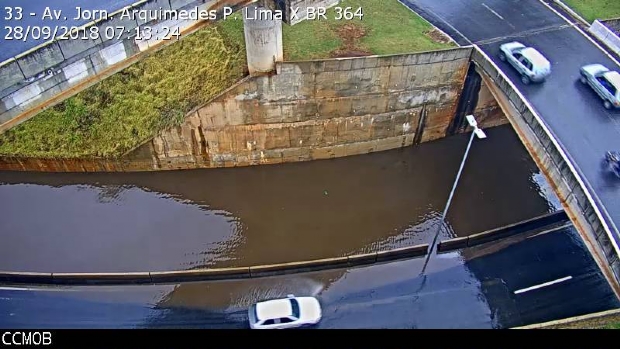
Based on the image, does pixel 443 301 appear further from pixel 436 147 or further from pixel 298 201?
pixel 436 147

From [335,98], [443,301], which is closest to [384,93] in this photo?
[335,98]

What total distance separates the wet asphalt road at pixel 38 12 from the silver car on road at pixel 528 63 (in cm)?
1835

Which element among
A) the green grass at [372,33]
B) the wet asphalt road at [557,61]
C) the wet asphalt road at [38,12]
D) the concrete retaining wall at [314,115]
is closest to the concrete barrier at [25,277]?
the concrete retaining wall at [314,115]

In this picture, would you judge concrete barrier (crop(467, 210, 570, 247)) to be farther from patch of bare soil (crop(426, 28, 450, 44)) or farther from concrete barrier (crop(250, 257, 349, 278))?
patch of bare soil (crop(426, 28, 450, 44))

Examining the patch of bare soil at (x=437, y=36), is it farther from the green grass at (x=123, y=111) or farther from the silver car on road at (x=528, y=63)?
the green grass at (x=123, y=111)

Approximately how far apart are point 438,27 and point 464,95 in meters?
4.14

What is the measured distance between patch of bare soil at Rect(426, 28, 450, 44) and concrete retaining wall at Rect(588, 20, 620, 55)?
784 centimetres

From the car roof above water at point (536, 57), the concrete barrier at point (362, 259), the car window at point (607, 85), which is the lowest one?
the concrete barrier at point (362, 259)

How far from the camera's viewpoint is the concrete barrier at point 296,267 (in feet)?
72.1

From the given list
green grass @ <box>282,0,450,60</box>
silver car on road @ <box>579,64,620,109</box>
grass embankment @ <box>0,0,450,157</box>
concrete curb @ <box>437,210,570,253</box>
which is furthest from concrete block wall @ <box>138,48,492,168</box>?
concrete curb @ <box>437,210,570,253</box>

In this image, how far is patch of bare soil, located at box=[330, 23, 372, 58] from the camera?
26172 mm

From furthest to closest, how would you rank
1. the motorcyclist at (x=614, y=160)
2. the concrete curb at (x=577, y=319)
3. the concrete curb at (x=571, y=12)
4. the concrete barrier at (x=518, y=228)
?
the concrete curb at (x=571, y=12), the concrete barrier at (x=518, y=228), the motorcyclist at (x=614, y=160), the concrete curb at (x=577, y=319)

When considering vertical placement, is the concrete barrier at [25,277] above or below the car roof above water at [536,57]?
below

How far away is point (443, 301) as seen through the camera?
2117cm
